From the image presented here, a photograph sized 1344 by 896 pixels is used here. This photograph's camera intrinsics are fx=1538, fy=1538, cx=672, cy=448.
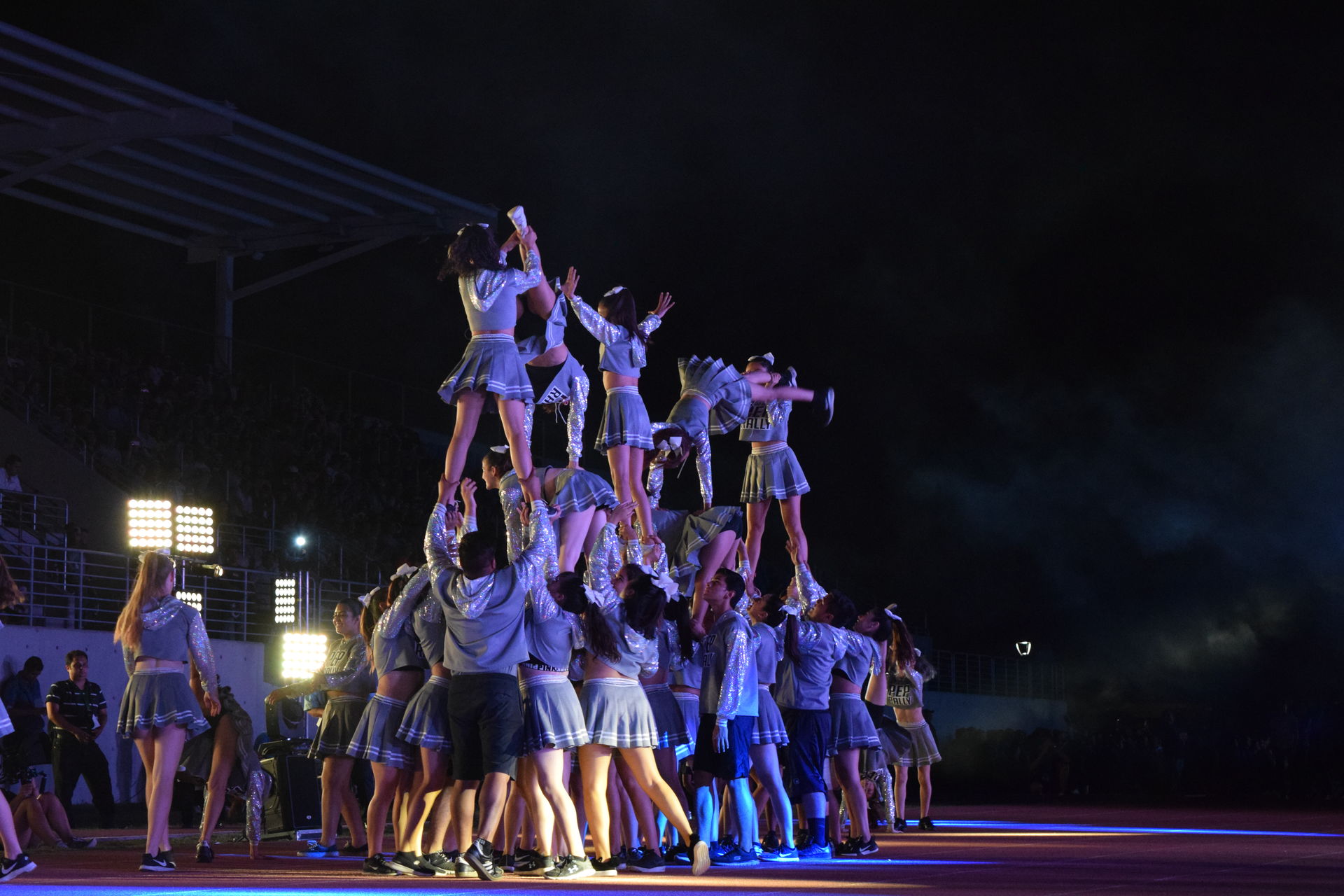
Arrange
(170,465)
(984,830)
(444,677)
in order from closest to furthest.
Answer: (444,677)
(984,830)
(170,465)

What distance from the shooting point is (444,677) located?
24.7 ft

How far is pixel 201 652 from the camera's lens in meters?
8.15

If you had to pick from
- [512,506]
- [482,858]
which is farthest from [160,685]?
[512,506]

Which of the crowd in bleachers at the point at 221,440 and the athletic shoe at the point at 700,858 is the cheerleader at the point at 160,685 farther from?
the crowd in bleachers at the point at 221,440

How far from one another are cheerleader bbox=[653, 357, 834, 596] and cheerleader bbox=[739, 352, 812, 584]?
18cm

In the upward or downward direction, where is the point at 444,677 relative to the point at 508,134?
downward

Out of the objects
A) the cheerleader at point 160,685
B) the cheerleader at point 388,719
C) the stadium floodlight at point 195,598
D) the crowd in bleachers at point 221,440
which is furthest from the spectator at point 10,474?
the cheerleader at point 388,719

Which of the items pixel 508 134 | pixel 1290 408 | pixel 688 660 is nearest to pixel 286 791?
pixel 688 660

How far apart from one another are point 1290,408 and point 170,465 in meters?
14.9

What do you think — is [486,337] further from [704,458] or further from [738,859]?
[738,859]

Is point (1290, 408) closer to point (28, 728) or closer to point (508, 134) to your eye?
point (508, 134)

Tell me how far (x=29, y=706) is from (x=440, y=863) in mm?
6989

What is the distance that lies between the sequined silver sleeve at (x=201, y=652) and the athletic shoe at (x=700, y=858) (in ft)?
8.66

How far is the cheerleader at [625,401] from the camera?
404 inches
